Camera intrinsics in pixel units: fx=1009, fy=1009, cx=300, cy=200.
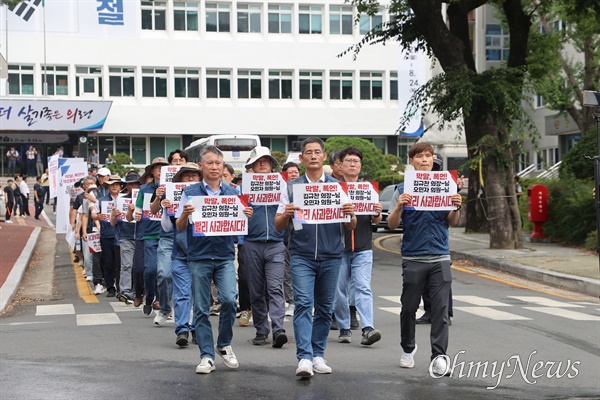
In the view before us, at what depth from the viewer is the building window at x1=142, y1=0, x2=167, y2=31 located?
60.1 m

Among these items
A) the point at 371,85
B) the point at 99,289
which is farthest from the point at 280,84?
the point at 99,289

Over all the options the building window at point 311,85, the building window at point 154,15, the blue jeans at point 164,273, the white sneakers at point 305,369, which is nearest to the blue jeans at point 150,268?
the blue jeans at point 164,273

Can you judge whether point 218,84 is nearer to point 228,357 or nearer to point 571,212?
point 571,212

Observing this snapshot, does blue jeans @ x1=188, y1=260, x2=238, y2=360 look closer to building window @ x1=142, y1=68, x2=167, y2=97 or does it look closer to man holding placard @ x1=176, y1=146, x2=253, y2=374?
man holding placard @ x1=176, y1=146, x2=253, y2=374

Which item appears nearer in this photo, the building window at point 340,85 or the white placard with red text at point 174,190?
the white placard with red text at point 174,190

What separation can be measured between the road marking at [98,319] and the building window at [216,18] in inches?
1940

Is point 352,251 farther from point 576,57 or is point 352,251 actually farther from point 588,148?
point 576,57

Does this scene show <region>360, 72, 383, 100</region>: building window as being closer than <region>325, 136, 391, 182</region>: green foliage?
No

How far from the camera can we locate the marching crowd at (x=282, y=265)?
8.63m

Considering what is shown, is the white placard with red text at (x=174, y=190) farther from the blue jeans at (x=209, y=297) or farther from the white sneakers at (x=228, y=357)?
the white sneakers at (x=228, y=357)

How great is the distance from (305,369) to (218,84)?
54.1 meters

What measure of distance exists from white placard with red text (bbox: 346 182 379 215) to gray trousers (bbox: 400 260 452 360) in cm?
126

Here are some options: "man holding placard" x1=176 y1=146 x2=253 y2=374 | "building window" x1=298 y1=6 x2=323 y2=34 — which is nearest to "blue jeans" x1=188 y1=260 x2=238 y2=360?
"man holding placard" x1=176 y1=146 x2=253 y2=374

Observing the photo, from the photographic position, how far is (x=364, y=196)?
10.1 meters
